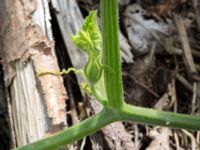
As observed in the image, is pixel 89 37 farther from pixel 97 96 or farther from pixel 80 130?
pixel 80 130

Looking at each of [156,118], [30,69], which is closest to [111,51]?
[156,118]

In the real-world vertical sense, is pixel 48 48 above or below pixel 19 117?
above

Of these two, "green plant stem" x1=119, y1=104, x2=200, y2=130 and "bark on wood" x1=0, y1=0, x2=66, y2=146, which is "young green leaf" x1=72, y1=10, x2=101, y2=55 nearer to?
"green plant stem" x1=119, y1=104, x2=200, y2=130

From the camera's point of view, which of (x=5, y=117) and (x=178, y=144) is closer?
(x=178, y=144)

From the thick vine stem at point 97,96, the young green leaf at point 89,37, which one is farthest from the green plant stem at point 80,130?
the young green leaf at point 89,37

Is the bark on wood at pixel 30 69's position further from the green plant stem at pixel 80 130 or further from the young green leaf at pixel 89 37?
Result: the young green leaf at pixel 89 37

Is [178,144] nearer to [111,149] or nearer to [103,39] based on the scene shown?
[111,149]

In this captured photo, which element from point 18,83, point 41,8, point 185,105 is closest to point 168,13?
point 185,105
